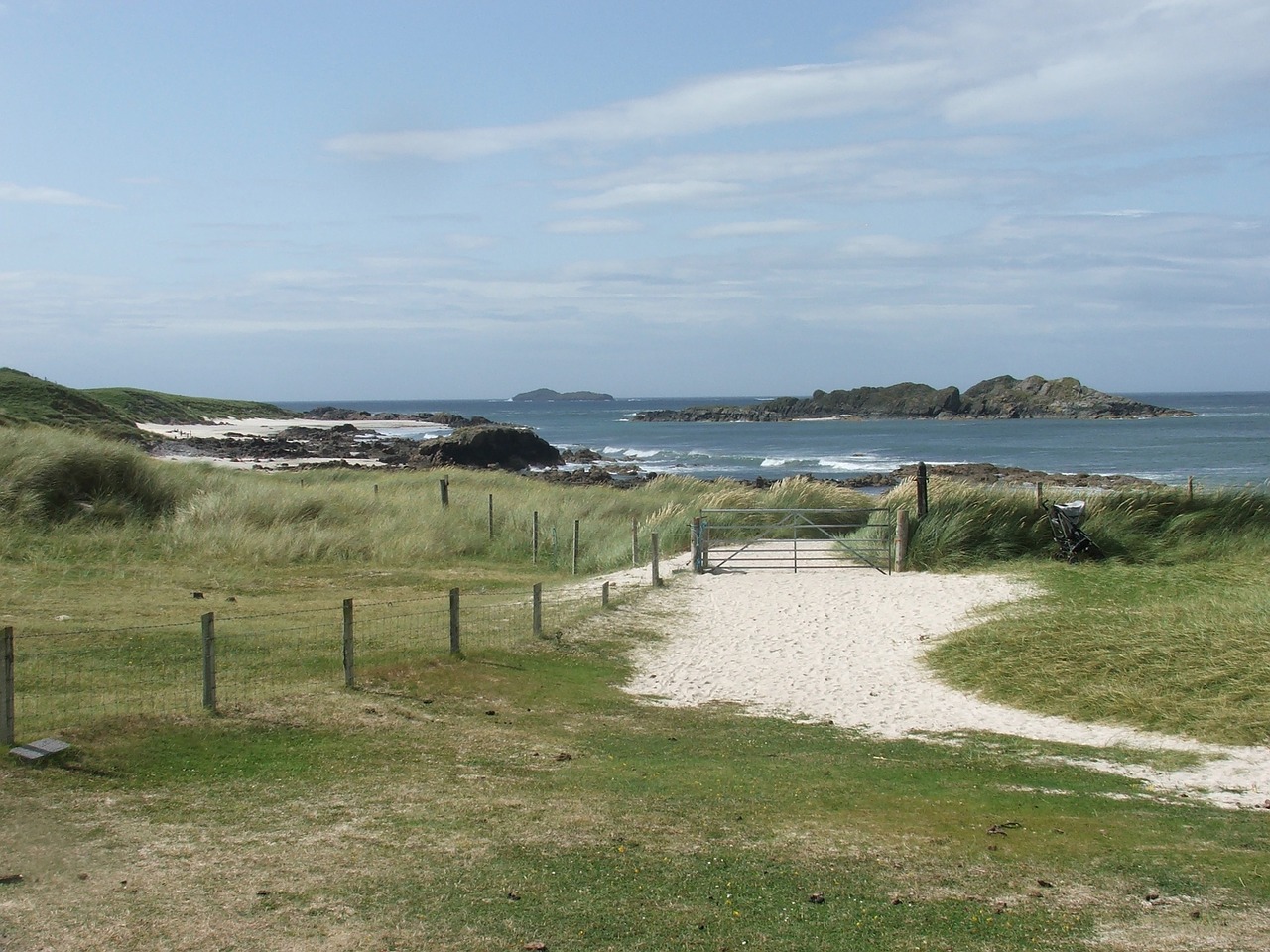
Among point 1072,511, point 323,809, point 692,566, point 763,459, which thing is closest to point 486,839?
point 323,809

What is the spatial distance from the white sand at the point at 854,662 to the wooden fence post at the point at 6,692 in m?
7.01

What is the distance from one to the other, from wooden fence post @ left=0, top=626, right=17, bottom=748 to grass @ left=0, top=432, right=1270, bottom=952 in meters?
0.53

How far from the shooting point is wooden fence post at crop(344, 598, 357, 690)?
11797 millimetres

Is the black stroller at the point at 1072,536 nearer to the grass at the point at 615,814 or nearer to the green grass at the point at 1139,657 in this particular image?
the green grass at the point at 1139,657

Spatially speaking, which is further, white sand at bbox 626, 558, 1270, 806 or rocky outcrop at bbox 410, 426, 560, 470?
rocky outcrop at bbox 410, 426, 560, 470

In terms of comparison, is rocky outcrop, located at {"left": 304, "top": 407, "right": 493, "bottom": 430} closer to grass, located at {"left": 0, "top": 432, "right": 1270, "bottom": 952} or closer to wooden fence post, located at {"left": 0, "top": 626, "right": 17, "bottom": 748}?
grass, located at {"left": 0, "top": 432, "right": 1270, "bottom": 952}

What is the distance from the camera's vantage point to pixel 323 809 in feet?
26.6

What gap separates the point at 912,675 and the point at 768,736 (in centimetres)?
430

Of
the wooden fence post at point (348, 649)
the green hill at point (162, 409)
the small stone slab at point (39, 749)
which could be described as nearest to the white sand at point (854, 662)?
the wooden fence post at point (348, 649)

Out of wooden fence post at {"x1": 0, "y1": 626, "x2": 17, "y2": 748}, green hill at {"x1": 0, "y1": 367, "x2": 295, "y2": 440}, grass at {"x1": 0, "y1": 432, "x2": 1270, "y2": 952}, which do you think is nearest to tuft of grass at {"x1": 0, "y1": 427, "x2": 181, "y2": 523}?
grass at {"x1": 0, "y1": 432, "x2": 1270, "y2": 952}

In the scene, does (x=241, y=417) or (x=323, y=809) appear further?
(x=241, y=417)

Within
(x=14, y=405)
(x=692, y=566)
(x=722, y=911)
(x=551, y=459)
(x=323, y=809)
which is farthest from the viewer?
(x=551, y=459)

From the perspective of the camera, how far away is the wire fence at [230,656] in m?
10.5

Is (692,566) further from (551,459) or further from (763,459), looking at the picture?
(763,459)
